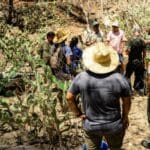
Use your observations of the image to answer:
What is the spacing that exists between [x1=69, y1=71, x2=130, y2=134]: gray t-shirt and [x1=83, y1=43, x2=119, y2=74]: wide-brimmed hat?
7 cm

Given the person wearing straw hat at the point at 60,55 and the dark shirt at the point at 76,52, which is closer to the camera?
the person wearing straw hat at the point at 60,55

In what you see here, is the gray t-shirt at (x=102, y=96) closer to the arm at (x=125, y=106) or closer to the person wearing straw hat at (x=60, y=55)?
the arm at (x=125, y=106)

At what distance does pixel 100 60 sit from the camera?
17.3 feet

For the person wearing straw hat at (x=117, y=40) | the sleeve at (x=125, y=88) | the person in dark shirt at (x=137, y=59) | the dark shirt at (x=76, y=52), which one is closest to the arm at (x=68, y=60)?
the dark shirt at (x=76, y=52)

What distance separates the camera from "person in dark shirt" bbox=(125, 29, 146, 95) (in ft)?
30.7

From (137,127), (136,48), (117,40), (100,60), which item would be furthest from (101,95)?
(117,40)

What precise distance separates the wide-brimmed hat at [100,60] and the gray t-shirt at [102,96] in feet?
0.22

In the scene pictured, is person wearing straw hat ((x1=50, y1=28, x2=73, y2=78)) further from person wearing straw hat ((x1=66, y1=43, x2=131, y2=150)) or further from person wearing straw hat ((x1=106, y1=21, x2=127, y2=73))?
person wearing straw hat ((x1=66, y1=43, x2=131, y2=150))

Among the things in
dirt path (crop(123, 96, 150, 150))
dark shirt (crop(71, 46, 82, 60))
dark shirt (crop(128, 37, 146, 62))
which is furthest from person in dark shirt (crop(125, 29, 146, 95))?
dark shirt (crop(71, 46, 82, 60))

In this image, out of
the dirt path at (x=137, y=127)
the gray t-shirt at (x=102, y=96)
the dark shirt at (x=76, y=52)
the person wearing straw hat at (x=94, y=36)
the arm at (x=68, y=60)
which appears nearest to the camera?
the gray t-shirt at (x=102, y=96)

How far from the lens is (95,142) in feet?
18.0

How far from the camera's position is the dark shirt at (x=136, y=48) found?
9.33 meters

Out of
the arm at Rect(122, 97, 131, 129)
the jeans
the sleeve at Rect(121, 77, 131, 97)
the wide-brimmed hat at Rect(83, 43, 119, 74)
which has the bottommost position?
the jeans

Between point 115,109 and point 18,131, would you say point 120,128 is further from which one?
point 18,131
